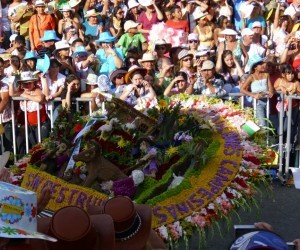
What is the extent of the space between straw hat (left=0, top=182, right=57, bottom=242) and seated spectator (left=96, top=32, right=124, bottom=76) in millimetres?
8099

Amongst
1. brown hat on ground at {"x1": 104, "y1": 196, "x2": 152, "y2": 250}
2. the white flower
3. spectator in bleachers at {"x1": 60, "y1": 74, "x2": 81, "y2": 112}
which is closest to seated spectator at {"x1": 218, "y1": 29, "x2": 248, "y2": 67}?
spectator in bleachers at {"x1": 60, "y1": 74, "x2": 81, "y2": 112}

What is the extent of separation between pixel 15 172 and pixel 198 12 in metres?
6.33

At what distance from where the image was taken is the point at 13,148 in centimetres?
973

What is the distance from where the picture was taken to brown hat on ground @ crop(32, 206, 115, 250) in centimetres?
281

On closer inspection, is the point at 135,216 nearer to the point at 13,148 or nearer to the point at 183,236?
the point at 183,236

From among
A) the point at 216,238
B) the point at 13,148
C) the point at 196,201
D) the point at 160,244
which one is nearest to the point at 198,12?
the point at 13,148

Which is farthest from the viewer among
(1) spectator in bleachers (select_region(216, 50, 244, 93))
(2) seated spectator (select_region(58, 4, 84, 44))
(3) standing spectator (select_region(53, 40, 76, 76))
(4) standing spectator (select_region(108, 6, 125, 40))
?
(4) standing spectator (select_region(108, 6, 125, 40))

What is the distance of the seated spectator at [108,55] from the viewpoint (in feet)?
36.0

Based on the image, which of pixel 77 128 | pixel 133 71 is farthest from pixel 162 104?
pixel 133 71

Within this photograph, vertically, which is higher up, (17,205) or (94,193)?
(17,205)

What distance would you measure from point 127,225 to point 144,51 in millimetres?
8818

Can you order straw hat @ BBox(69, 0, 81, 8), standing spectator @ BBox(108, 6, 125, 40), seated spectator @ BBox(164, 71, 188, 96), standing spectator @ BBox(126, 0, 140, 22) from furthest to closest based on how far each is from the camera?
straw hat @ BBox(69, 0, 81, 8), standing spectator @ BBox(126, 0, 140, 22), standing spectator @ BBox(108, 6, 125, 40), seated spectator @ BBox(164, 71, 188, 96)

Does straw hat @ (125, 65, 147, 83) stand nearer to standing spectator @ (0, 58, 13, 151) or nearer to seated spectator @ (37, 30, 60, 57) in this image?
standing spectator @ (0, 58, 13, 151)

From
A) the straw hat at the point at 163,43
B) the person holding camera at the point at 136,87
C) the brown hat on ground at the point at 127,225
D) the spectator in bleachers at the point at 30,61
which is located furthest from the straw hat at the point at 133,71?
the brown hat on ground at the point at 127,225
